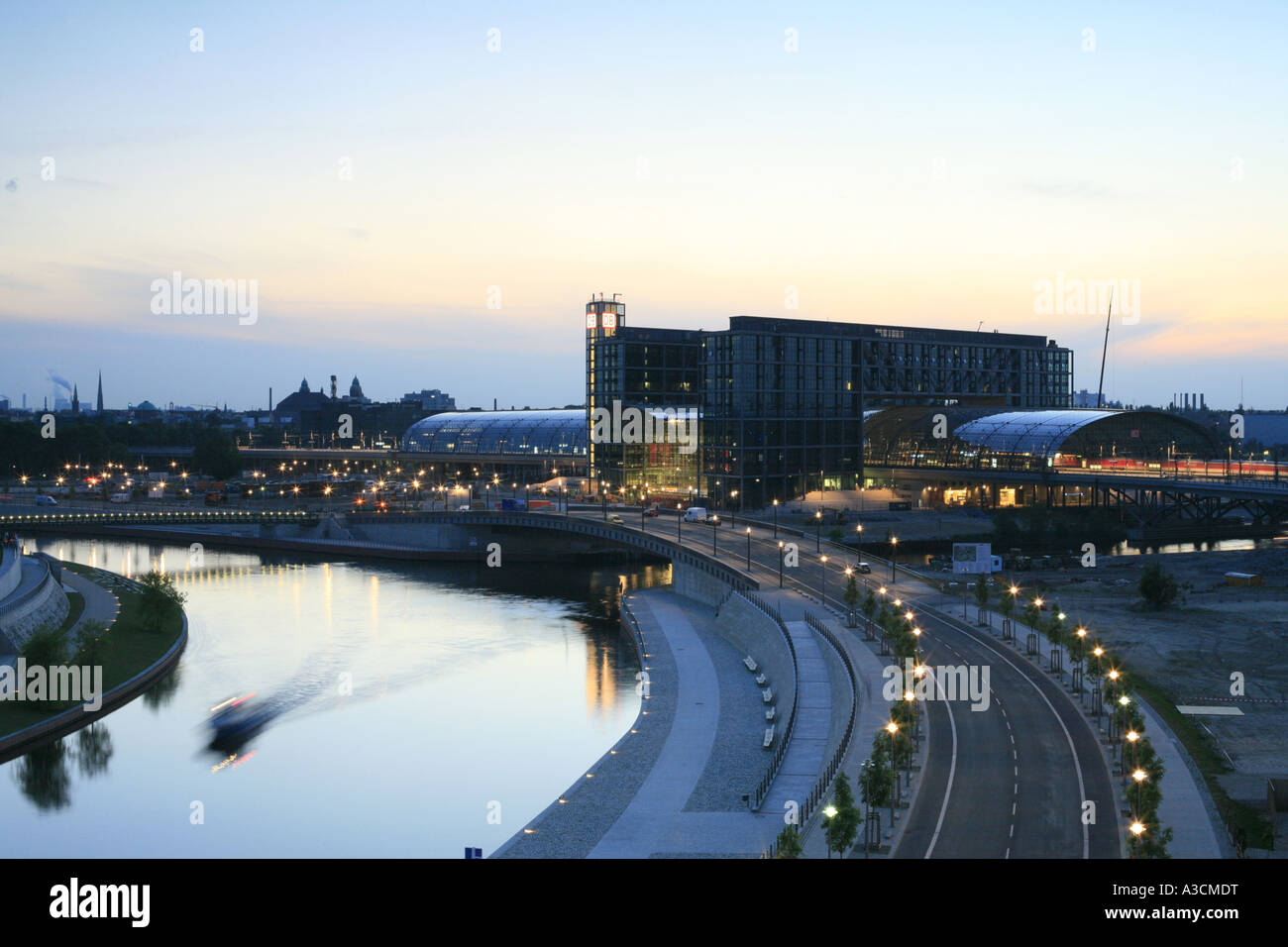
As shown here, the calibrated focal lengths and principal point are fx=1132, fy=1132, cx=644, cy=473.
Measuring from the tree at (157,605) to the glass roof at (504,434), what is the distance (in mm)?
83197

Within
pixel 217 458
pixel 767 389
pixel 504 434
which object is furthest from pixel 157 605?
pixel 217 458

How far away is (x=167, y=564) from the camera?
97.9 m

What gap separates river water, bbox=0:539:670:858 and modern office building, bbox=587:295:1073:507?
38824mm

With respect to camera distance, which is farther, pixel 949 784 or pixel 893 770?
pixel 949 784

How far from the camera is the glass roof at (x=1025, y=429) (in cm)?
11656

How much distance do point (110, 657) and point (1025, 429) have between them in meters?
94.2

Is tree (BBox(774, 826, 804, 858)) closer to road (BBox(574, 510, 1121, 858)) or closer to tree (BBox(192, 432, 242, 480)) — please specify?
road (BBox(574, 510, 1121, 858))

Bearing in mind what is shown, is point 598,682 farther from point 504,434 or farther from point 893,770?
point 504,434

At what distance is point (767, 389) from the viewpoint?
116 metres

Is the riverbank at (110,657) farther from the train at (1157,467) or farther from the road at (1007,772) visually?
the train at (1157,467)

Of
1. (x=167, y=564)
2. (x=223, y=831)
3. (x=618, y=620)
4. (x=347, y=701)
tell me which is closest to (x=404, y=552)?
(x=167, y=564)

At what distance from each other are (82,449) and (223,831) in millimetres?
156113
